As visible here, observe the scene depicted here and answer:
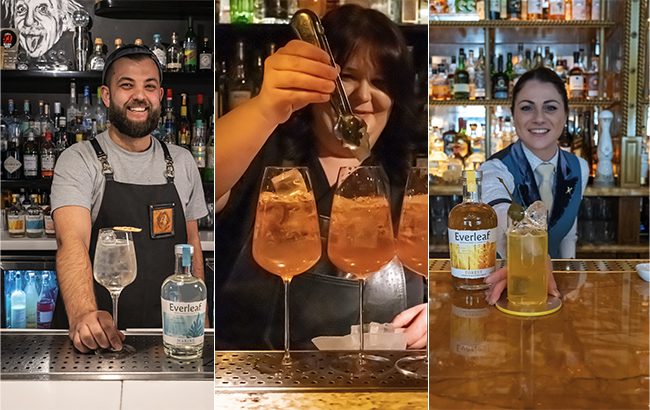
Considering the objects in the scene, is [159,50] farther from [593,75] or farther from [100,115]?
[593,75]

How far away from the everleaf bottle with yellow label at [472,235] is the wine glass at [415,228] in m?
0.34

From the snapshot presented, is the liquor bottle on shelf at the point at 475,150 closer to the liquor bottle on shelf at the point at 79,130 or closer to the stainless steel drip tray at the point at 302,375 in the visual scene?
the liquor bottle on shelf at the point at 79,130

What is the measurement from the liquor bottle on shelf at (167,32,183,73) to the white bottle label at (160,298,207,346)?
0.78 m

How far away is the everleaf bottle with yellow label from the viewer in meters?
1.45

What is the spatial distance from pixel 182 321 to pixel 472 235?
31.1 inches

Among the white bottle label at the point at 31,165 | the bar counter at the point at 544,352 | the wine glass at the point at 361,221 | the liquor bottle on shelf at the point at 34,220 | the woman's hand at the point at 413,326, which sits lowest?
the bar counter at the point at 544,352

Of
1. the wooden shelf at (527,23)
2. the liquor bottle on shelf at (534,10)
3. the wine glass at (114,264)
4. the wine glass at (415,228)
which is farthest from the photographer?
the liquor bottle on shelf at (534,10)

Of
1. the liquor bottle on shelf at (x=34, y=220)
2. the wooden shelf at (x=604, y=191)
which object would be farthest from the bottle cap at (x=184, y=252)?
the wooden shelf at (x=604, y=191)

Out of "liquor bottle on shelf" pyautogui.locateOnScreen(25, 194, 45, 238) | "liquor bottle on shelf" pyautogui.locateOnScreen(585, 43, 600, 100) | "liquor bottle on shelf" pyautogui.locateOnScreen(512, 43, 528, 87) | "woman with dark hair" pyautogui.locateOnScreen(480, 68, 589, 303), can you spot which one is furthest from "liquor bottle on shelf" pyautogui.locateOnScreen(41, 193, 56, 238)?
"liquor bottle on shelf" pyautogui.locateOnScreen(585, 43, 600, 100)

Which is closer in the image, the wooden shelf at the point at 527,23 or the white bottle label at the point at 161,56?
the white bottle label at the point at 161,56

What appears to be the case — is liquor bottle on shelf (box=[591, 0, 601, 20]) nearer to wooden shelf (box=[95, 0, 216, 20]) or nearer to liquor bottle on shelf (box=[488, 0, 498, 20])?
liquor bottle on shelf (box=[488, 0, 498, 20])

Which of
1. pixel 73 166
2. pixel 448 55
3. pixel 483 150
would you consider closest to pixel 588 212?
pixel 483 150

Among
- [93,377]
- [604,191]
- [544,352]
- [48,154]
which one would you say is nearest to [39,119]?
[48,154]

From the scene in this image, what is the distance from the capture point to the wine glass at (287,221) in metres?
1.08
